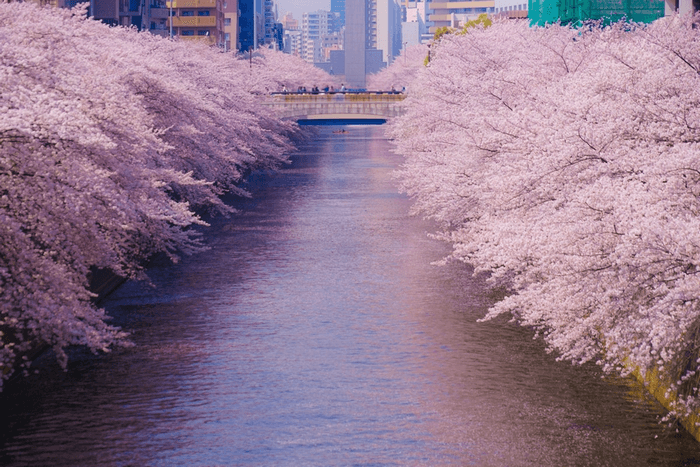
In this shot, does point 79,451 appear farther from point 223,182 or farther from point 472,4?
point 472,4

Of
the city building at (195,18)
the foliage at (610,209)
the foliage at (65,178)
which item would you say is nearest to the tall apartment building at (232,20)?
the city building at (195,18)

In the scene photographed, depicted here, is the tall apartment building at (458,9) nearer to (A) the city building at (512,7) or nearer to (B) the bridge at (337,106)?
(A) the city building at (512,7)

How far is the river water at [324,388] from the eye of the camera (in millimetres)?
16234

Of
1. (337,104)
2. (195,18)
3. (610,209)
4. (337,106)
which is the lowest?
(610,209)

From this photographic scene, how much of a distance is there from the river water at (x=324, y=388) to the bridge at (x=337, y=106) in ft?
230

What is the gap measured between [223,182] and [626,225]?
38.3 meters

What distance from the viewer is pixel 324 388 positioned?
64.0 ft

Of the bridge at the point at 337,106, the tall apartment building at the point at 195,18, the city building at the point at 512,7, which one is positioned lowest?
the bridge at the point at 337,106

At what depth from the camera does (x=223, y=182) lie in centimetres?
5078

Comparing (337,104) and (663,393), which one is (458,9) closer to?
(337,104)

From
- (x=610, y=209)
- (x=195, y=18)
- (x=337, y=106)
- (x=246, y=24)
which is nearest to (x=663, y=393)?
(x=610, y=209)

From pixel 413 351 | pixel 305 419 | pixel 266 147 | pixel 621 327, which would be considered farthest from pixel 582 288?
pixel 266 147

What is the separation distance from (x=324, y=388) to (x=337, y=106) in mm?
85823

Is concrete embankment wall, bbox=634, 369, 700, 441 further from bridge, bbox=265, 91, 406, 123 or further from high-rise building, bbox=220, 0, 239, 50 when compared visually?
high-rise building, bbox=220, 0, 239, 50
